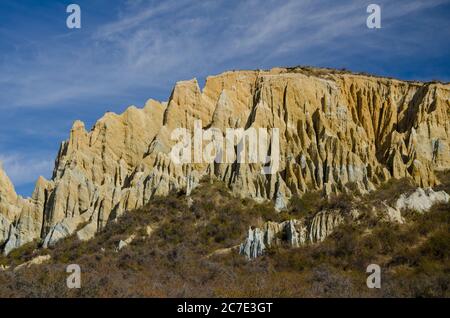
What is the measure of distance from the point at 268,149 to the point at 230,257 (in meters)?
15.7

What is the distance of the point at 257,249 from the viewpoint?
131ft

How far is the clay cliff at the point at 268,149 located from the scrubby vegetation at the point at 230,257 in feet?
6.52

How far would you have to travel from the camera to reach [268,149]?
5338cm

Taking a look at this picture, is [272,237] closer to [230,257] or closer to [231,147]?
[230,257]

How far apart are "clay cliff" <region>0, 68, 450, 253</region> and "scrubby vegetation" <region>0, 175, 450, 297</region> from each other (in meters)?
1.99

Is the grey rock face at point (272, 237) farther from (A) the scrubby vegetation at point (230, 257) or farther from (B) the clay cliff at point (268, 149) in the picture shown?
(B) the clay cliff at point (268, 149)

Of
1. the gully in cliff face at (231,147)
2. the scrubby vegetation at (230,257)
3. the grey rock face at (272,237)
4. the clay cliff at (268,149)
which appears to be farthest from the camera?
the gully in cliff face at (231,147)

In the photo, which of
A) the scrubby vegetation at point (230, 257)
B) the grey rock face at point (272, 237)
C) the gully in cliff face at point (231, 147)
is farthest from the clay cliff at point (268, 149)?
the grey rock face at point (272, 237)

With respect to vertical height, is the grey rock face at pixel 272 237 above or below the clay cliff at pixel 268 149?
below

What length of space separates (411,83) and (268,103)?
52.7ft

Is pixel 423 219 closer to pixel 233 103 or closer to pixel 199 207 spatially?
pixel 199 207

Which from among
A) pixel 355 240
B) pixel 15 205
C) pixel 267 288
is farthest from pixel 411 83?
pixel 267 288

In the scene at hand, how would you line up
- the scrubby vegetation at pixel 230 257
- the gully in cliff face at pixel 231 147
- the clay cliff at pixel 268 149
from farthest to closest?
the gully in cliff face at pixel 231 147
the clay cliff at pixel 268 149
the scrubby vegetation at pixel 230 257

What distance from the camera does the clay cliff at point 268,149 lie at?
1998 inches
